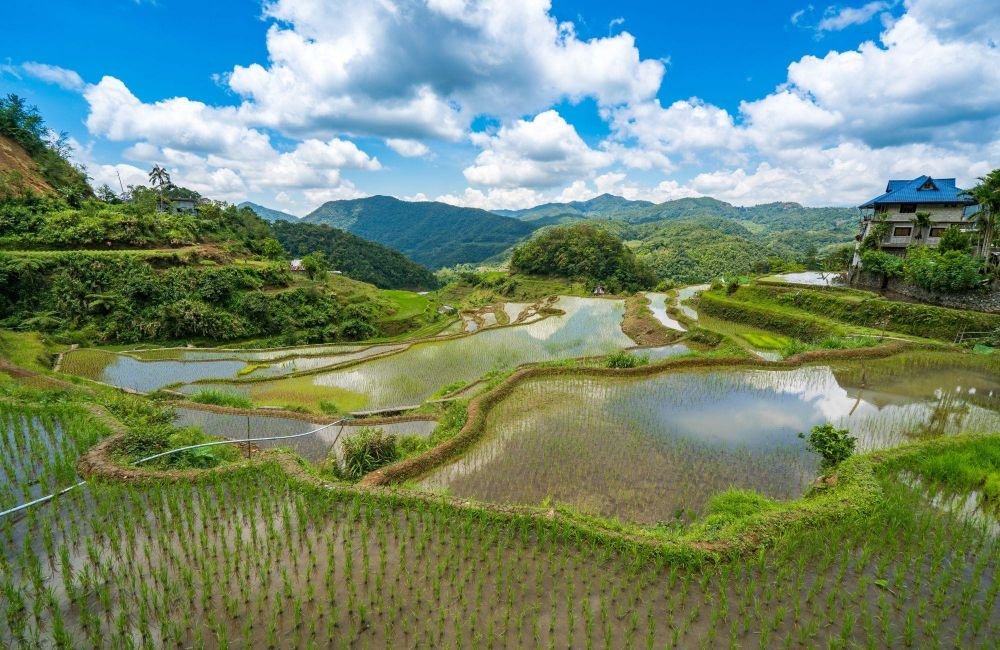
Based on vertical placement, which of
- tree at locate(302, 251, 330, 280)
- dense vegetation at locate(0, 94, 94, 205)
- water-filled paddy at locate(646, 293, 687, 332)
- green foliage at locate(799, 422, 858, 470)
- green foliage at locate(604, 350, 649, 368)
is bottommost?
green foliage at locate(799, 422, 858, 470)

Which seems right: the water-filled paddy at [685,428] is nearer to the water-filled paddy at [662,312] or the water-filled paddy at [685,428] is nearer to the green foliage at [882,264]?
the water-filled paddy at [662,312]

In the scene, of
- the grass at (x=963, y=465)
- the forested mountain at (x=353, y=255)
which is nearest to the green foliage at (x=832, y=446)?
the grass at (x=963, y=465)

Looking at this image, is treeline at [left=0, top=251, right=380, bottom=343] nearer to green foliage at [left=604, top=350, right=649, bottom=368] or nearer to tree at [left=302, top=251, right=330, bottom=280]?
tree at [left=302, top=251, right=330, bottom=280]

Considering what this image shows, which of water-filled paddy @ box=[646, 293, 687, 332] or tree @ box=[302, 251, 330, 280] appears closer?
water-filled paddy @ box=[646, 293, 687, 332]

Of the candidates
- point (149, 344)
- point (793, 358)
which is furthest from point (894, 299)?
point (149, 344)

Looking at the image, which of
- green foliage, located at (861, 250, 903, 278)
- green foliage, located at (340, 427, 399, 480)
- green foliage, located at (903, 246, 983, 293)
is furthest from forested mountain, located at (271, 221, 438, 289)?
green foliage, located at (903, 246, 983, 293)

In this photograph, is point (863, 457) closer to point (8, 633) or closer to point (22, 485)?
point (8, 633)

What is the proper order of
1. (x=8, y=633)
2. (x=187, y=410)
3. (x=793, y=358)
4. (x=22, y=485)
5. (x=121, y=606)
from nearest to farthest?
(x=8, y=633) → (x=121, y=606) → (x=22, y=485) → (x=187, y=410) → (x=793, y=358)

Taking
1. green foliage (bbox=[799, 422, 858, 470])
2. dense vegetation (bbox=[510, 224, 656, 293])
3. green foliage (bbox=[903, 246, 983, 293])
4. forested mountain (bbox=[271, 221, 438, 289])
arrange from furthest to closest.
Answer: forested mountain (bbox=[271, 221, 438, 289]) → dense vegetation (bbox=[510, 224, 656, 293]) → green foliage (bbox=[903, 246, 983, 293]) → green foliage (bbox=[799, 422, 858, 470])

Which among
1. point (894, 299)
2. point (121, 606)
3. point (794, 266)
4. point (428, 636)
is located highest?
point (794, 266)
